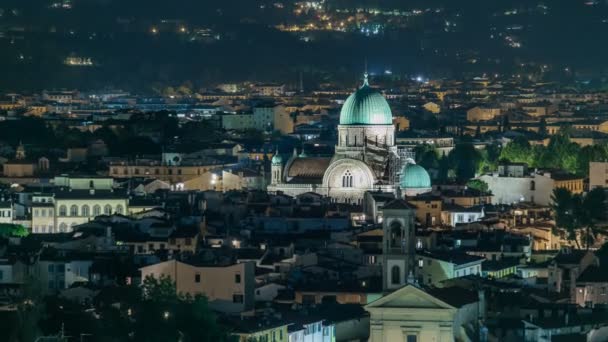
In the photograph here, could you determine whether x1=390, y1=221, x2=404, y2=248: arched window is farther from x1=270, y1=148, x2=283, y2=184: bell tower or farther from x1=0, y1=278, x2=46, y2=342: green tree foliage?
x1=270, y1=148, x2=283, y2=184: bell tower

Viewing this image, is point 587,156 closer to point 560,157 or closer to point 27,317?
point 560,157

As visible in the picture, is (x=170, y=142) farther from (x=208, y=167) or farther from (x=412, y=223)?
(x=412, y=223)

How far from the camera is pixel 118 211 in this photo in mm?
74250

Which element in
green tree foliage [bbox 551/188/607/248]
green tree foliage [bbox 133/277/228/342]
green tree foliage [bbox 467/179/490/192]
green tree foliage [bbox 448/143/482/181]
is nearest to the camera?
green tree foliage [bbox 133/277/228/342]

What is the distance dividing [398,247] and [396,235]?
1.16ft

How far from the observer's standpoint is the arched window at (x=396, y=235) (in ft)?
145

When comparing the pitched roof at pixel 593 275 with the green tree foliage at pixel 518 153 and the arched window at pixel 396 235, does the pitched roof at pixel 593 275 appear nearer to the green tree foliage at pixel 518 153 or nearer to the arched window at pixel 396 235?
the arched window at pixel 396 235

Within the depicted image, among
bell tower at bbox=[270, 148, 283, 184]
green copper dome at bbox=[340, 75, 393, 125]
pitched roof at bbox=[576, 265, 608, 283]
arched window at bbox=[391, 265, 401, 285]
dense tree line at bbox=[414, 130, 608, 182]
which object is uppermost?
green copper dome at bbox=[340, 75, 393, 125]

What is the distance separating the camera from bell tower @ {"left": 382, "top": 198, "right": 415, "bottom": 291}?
43875 millimetres

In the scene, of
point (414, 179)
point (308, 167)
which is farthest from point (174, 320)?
point (308, 167)

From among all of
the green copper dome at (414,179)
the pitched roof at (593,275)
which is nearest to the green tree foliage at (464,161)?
the green copper dome at (414,179)

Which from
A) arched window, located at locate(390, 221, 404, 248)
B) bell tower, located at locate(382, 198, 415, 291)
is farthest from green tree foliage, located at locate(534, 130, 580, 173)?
bell tower, located at locate(382, 198, 415, 291)

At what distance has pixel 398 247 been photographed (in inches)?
1738

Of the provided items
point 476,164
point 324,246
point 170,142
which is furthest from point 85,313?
point 170,142
